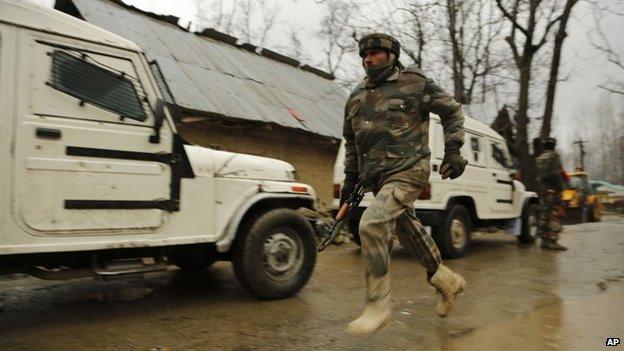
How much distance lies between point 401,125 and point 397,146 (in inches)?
6.1

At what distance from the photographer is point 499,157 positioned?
27.3 ft

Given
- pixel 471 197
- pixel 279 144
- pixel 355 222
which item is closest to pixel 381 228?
pixel 355 222

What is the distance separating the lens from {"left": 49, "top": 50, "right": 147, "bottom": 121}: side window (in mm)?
3461

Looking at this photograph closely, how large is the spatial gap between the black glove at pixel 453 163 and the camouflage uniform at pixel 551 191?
19.8 feet

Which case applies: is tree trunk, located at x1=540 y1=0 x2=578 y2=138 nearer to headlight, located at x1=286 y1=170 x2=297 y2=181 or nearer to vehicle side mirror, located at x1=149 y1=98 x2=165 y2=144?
headlight, located at x1=286 y1=170 x2=297 y2=181

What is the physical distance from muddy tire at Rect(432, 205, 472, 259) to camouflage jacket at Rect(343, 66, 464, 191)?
12.3 feet

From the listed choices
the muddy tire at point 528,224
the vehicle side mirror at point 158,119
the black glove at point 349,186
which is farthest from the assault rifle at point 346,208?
the muddy tire at point 528,224

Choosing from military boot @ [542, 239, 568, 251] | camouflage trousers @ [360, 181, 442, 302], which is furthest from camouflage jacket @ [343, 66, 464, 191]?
military boot @ [542, 239, 568, 251]

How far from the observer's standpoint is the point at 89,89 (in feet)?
11.8

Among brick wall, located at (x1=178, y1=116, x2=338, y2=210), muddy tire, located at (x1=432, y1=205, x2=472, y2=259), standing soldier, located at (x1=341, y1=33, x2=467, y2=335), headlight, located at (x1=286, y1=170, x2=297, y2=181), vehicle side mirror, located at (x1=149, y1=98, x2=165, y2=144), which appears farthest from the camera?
brick wall, located at (x1=178, y1=116, x2=338, y2=210)

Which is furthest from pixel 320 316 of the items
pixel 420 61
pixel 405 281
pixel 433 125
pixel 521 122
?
pixel 420 61

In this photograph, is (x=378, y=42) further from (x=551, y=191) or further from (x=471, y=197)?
(x=551, y=191)

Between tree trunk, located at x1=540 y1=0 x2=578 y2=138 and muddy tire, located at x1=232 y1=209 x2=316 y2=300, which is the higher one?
tree trunk, located at x1=540 y1=0 x2=578 y2=138

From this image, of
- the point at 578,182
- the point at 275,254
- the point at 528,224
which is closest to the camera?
the point at 275,254
